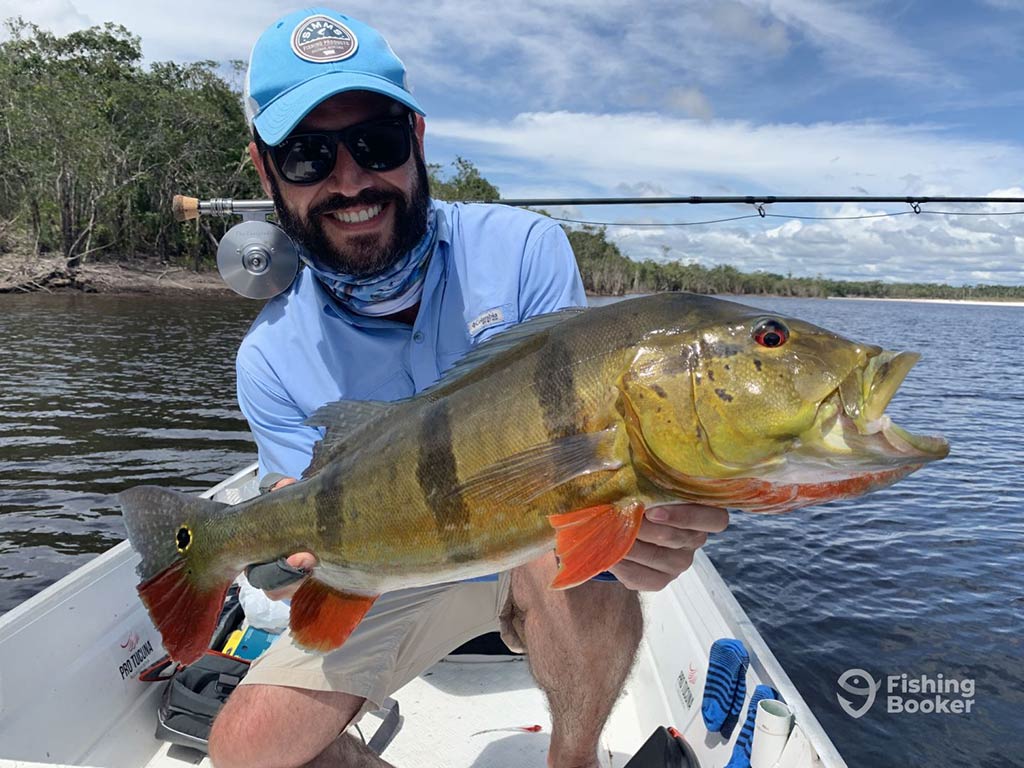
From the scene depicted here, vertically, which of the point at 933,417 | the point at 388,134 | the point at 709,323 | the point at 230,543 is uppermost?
the point at 388,134

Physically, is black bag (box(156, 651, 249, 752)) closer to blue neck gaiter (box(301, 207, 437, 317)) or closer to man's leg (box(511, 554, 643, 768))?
man's leg (box(511, 554, 643, 768))

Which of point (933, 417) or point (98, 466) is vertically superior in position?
point (933, 417)

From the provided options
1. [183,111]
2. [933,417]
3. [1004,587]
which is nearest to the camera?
[1004,587]

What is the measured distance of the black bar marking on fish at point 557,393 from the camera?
181cm

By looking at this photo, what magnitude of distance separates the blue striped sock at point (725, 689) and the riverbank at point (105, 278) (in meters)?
39.4

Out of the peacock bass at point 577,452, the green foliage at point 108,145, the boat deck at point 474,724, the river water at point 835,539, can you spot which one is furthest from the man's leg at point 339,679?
the green foliage at point 108,145

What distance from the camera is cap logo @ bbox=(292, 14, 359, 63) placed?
2924 millimetres

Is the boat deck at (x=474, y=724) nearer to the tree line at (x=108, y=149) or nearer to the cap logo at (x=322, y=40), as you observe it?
the cap logo at (x=322, y=40)

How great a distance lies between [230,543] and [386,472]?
0.66 m

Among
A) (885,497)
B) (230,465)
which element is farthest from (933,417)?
(230,465)

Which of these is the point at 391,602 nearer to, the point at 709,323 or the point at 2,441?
the point at 709,323

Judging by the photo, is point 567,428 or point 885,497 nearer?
point 567,428

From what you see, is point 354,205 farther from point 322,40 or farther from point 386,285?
point 322,40

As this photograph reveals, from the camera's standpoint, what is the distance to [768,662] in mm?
3184
